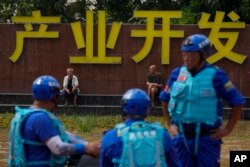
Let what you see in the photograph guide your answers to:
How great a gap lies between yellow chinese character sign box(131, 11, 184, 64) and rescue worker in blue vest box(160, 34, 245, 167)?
40.4 ft

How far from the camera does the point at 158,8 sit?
72.6 feet

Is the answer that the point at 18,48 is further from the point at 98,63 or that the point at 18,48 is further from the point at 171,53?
the point at 171,53

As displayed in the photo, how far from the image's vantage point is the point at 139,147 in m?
4.05

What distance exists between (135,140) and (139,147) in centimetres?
5

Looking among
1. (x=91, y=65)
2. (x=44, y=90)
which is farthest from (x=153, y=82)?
(x=44, y=90)

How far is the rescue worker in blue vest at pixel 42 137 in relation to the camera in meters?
4.31

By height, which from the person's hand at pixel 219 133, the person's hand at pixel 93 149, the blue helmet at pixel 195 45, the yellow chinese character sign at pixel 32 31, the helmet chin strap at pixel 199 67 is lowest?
the person's hand at pixel 93 149

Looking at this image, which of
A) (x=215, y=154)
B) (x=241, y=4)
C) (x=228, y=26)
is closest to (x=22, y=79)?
(x=228, y=26)

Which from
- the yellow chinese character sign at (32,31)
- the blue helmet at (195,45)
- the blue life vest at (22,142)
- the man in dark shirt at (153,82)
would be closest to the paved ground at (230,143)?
the man in dark shirt at (153,82)

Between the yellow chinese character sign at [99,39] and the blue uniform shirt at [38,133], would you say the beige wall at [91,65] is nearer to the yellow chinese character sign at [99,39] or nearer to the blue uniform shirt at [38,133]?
the yellow chinese character sign at [99,39]

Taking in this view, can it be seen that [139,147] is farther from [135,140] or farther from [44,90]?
[44,90]

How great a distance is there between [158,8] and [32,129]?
712 inches

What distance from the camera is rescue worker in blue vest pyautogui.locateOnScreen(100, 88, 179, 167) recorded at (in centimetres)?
406

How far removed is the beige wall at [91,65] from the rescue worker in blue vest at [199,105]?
1241 centimetres
